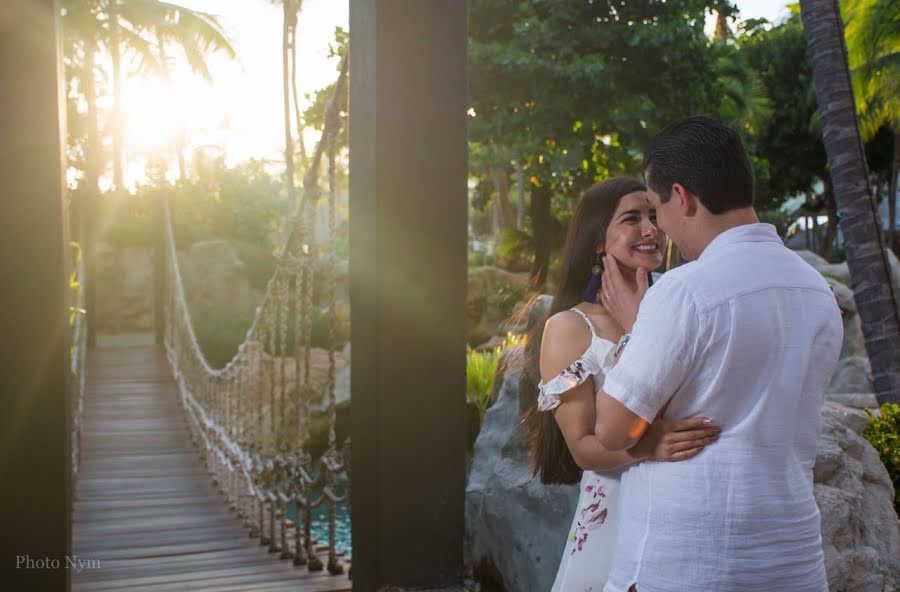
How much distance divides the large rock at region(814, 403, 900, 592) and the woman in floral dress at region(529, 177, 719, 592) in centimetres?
127

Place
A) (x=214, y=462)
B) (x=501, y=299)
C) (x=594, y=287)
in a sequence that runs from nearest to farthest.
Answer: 1. (x=594, y=287)
2. (x=214, y=462)
3. (x=501, y=299)

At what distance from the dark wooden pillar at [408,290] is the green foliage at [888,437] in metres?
2.47

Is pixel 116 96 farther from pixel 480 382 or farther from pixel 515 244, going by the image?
pixel 480 382

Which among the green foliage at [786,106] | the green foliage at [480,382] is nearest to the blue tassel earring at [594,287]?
the green foliage at [480,382]

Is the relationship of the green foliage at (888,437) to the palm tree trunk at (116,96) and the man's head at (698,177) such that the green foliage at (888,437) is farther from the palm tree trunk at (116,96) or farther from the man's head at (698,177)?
the palm tree trunk at (116,96)

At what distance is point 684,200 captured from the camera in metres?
1.29

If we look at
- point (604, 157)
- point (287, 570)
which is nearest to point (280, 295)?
point (287, 570)

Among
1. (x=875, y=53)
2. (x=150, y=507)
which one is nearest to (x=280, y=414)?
(x=150, y=507)

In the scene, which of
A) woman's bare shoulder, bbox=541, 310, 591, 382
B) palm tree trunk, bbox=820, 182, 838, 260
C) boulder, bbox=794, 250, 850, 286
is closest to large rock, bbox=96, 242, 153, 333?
boulder, bbox=794, 250, 850, 286

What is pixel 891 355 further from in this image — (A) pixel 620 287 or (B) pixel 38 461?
(B) pixel 38 461

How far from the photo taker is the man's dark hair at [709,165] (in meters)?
1.26

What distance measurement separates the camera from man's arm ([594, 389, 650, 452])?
4.11 feet

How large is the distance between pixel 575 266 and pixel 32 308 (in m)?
1.04

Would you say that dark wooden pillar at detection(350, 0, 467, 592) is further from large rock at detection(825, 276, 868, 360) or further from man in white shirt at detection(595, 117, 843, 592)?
large rock at detection(825, 276, 868, 360)
